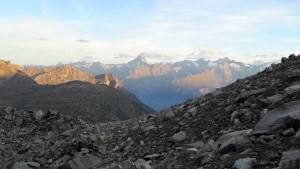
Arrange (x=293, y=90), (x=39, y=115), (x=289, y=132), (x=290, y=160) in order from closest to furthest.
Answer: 1. (x=290, y=160)
2. (x=289, y=132)
3. (x=293, y=90)
4. (x=39, y=115)

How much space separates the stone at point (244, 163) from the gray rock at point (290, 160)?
2.84 feet

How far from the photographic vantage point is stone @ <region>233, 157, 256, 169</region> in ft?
34.1

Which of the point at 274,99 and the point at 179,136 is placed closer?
the point at 274,99

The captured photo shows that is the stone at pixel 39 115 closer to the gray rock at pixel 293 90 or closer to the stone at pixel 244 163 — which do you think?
the gray rock at pixel 293 90

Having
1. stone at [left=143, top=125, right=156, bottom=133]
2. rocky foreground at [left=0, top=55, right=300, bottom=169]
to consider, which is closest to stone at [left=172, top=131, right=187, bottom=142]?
rocky foreground at [left=0, top=55, right=300, bottom=169]

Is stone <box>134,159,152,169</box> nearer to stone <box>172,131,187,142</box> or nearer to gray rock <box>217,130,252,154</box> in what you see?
stone <box>172,131,187,142</box>

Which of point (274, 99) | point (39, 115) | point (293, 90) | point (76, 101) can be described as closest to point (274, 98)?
point (274, 99)

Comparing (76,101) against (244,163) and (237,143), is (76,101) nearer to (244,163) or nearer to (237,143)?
(237,143)

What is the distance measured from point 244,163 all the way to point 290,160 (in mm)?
1309

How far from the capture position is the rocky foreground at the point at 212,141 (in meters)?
11.4

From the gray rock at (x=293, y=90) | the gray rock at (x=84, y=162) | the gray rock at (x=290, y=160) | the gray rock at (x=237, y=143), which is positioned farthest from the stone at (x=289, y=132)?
the gray rock at (x=84, y=162)

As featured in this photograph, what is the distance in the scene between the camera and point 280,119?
40.3 ft

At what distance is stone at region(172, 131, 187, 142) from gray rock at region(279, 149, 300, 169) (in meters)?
6.78

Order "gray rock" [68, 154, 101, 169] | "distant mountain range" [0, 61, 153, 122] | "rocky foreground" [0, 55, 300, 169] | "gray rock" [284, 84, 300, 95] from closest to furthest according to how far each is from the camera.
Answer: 1. "rocky foreground" [0, 55, 300, 169]
2. "gray rock" [284, 84, 300, 95]
3. "gray rock" [68, 154, 101, 169]
4. "distant mountain range" [0, 61, 153, 122]
